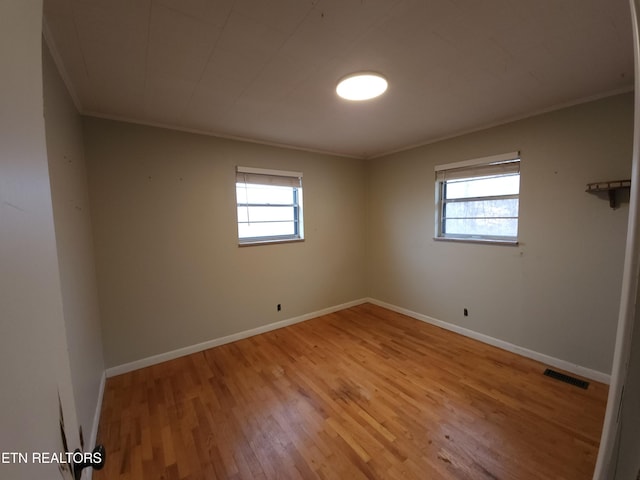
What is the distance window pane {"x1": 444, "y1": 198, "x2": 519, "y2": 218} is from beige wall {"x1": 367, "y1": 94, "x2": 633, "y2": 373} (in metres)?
0.13

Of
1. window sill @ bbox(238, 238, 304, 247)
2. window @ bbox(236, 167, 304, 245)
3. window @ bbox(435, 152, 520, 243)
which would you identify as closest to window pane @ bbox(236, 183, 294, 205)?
window @ bbox(236, 167, 304, 245)

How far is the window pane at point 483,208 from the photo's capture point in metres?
2.74

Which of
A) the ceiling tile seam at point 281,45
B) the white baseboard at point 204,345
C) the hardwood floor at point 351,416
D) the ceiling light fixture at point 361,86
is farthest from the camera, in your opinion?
the white baseboard at point 204,345

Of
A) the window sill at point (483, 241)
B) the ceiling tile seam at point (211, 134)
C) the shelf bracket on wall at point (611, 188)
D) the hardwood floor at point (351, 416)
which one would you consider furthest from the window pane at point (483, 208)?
the ceiling tile seam at point (211, 134)

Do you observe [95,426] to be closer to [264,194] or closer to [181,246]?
[181,246]

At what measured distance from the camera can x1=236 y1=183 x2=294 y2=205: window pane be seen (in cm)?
313

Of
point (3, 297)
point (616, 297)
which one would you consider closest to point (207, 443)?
point (3, 297)

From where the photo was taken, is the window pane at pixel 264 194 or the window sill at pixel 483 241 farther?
the window pane at pixel 264 194

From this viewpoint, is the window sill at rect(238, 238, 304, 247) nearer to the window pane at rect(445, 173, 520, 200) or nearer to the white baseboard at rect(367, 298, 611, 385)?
the white baseboard at rect(367, 298, 611, 385)

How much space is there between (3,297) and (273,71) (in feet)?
5.95

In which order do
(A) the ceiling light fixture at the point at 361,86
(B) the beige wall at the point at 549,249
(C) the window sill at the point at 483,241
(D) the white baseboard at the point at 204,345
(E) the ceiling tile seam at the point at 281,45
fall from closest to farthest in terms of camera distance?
(E) the ceiling tile seam at the point at 281,45 < (A) the ceiling light fixture at the point at 361,86 < (B) the beige wall at the point at 549,249 < (D) the white baseboard at the point at 204,345 < (C) the window sill at the point at 483,241

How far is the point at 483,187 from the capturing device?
117 inches

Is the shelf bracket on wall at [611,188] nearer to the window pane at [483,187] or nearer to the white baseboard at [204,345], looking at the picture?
the window pane at [483,187]

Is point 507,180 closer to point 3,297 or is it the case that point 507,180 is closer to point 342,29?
point 342,29
